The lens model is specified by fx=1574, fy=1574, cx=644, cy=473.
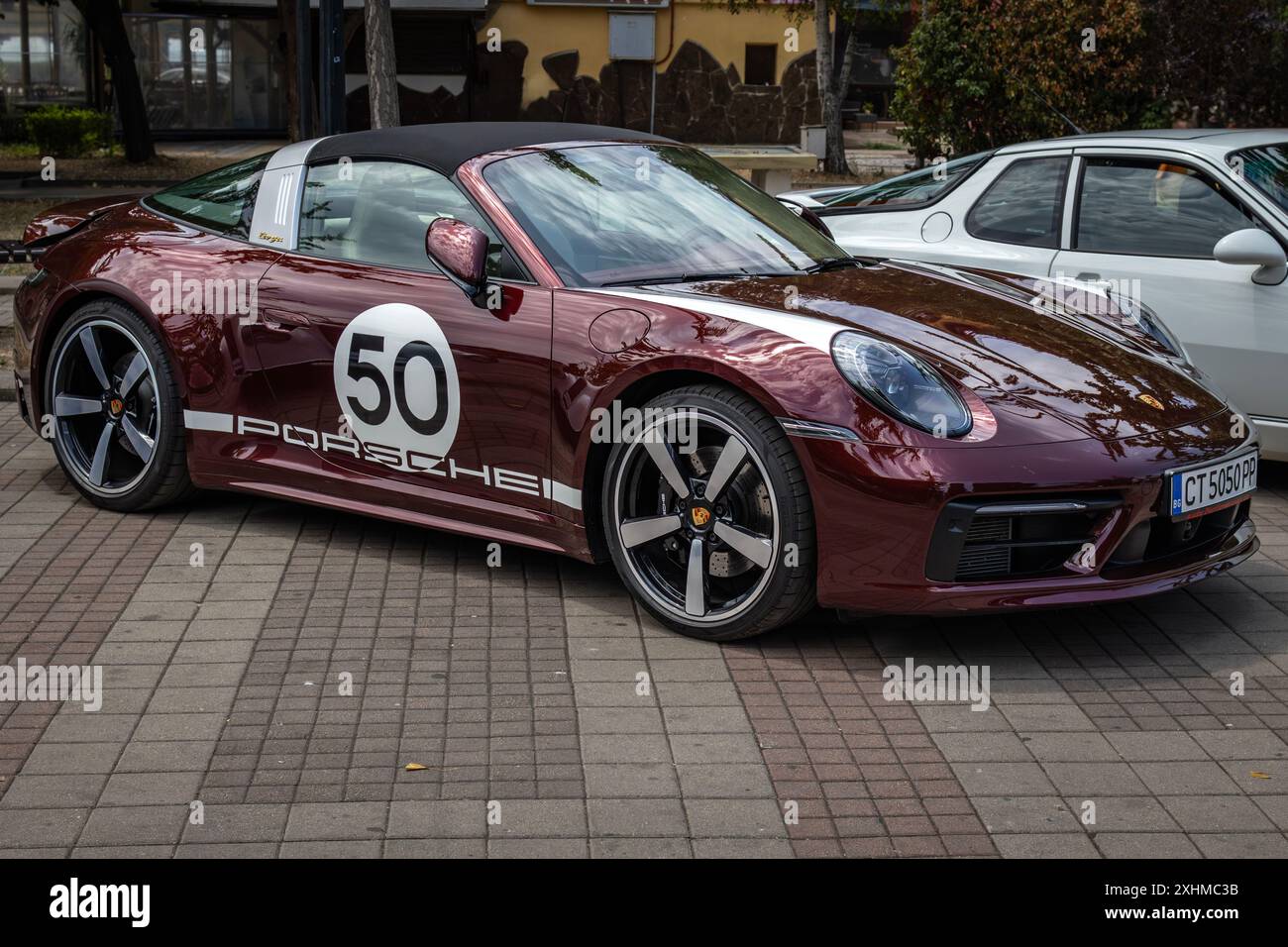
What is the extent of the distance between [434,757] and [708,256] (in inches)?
81.8

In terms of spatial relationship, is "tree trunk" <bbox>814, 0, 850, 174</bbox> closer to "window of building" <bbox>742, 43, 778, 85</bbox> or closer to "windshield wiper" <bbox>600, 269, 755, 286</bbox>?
"window of building" <bbox>742, 43, 778, 85</bbox>

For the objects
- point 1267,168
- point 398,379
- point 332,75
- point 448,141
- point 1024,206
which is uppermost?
point 332,75

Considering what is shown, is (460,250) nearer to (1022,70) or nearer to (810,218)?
(810,218)

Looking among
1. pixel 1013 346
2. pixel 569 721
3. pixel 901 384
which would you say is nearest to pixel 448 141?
pixel 901 384

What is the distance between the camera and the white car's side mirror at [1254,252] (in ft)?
20.0

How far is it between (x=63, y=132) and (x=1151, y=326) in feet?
76.7

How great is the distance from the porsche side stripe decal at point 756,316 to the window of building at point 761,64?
27.5 meters

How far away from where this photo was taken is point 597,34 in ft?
102

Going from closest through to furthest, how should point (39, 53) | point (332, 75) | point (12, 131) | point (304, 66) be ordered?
1. point (332, 75)
2. point (304, 66)
3. point (12, 131)
4. point (39, 53)

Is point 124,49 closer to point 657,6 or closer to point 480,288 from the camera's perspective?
point 657,6

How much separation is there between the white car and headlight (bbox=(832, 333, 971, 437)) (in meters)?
1.81

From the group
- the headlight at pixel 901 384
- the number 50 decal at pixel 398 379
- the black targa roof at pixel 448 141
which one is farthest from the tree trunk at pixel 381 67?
the headlight at pixel 901 384

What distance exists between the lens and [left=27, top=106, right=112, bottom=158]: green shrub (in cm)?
2536
